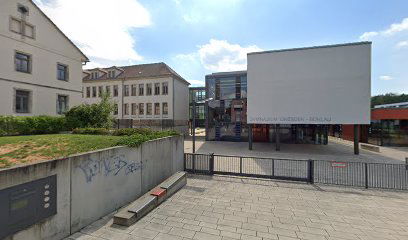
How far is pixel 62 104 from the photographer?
20531mm

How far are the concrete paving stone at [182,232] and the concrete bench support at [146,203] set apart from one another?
1.19 m

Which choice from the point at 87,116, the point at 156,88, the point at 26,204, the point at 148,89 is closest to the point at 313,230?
the point at 26,204

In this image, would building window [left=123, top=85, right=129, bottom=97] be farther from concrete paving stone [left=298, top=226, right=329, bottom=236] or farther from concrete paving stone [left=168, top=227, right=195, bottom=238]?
concrete paving stone [left=298, top=226, right=329, bottom=236]

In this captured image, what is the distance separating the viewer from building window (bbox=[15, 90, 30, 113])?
16.8 metres

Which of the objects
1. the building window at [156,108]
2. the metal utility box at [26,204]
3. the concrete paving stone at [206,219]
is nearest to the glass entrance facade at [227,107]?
the building window at [156,108]

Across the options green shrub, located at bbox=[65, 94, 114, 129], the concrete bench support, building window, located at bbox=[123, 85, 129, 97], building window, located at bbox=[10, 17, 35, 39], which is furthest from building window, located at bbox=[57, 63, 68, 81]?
the concrete bench support

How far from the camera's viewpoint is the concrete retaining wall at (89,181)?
4188 millimetres

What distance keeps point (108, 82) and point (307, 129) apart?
104ft

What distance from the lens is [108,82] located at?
3394cm

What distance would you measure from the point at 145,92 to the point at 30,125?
2001 centimetres

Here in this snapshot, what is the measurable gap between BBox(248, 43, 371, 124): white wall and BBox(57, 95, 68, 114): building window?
18999 millimetres

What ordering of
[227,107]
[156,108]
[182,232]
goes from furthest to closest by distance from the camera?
[156,108] < [227,107] < [182,232]

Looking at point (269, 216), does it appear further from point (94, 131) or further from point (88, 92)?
point (88, 92)

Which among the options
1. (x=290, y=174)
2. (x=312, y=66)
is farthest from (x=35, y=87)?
(x=312, y=66)
